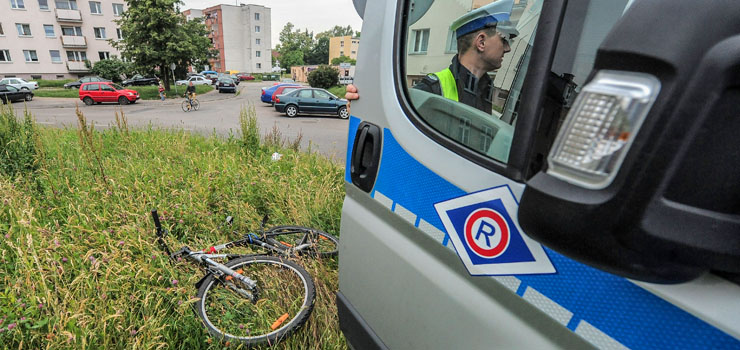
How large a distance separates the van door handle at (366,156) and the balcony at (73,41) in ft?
158

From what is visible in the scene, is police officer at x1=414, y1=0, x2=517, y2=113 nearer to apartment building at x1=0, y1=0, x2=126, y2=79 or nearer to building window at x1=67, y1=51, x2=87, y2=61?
apartment building at x1=0, y1=0, x2=126, y2=79

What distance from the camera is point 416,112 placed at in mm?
1263

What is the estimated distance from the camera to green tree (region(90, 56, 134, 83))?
110ft

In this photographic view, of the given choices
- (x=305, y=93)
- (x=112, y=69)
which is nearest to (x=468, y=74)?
(x=305, y=93)

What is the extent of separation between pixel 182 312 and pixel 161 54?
28.9 m

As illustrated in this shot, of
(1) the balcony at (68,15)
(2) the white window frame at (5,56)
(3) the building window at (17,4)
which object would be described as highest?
(3) the building window at (17,4)

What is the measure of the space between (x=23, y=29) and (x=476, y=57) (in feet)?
164

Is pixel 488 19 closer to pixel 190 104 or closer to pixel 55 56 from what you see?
pixel 190 104

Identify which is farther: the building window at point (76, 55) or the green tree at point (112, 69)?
the building window at point (76, 55)

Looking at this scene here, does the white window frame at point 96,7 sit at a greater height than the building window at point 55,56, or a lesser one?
greater

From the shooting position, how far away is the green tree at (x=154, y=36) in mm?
24516

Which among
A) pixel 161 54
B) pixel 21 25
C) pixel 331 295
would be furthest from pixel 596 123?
pixel 21 25

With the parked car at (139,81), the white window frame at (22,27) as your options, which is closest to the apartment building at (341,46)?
the parked car at (139,81)

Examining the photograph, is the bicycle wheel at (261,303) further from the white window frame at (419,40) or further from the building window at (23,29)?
the building window at (23,29)
